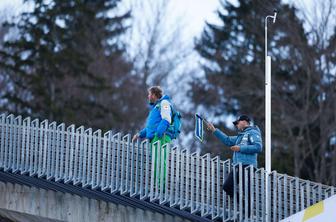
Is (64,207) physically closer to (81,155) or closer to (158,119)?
(81,155)

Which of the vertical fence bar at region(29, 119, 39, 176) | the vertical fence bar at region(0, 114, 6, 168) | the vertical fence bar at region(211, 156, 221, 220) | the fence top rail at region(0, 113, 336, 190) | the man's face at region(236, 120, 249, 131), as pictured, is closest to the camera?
the fence top rail at region(0, 113, 336, 190)

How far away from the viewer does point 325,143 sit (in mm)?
34500

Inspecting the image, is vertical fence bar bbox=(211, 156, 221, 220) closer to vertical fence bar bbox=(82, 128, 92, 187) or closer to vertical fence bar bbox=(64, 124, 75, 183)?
vertical fence bar bbox=(82, 128, 92, 187)

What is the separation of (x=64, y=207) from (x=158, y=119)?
3.17m

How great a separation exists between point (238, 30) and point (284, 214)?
31868mm

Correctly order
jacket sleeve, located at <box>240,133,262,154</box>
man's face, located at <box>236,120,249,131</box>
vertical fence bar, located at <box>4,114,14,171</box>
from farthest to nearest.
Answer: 1. vertical fence bar, located at <box>4,114,14,171</box>
2. man's face, located at <box>236,120,249,131</box>
3. jacket sleeve, located at <box>240,133,262,154</box>

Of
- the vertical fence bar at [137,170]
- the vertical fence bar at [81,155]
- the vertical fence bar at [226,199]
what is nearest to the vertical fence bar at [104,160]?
the vertical fence bar at [81,155]

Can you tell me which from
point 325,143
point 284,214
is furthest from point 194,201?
point 325,143

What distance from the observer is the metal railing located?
11484mm

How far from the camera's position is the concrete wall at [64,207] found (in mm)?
13711

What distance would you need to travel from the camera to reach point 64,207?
48.8 ft

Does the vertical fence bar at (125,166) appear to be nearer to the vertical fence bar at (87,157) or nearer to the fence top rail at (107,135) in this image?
the fence top rail at (107,135)

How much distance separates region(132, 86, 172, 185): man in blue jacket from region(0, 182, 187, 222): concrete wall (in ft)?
4.13

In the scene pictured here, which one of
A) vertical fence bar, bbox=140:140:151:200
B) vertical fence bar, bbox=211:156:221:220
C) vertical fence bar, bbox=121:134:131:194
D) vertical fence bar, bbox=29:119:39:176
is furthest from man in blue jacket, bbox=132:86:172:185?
vertical fence bar, bbox=29:119:39:176
